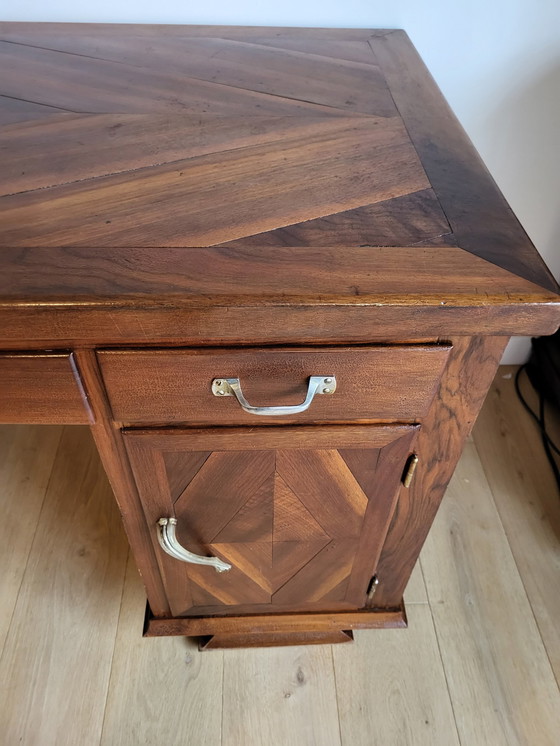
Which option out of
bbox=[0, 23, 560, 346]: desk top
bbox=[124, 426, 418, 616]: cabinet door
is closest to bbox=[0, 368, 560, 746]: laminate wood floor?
bbox=[124, 426, 418, 616]: cabinet door

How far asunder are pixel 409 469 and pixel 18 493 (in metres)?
0.82

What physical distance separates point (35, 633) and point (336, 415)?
0.71 m

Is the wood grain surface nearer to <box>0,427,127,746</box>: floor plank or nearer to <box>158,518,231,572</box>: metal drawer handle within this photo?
<box>158,518,231,572</box>: metal drawer handle

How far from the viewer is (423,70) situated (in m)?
0.77

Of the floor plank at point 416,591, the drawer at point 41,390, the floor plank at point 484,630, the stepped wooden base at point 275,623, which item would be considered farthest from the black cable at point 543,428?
the drawer at point 41,390

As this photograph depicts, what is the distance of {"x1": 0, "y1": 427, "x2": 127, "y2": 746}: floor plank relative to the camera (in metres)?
0.88

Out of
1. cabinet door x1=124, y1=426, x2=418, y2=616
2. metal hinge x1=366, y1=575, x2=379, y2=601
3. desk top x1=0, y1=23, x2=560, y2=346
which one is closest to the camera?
desk top x1=0, y1=23, x2=560, y2=346

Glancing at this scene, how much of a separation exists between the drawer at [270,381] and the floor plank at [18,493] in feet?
2.05

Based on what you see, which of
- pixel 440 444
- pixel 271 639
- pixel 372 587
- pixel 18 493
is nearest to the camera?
pixel 440 444

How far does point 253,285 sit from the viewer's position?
0.47 m

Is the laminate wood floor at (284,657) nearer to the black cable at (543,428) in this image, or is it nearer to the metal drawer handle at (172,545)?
the black cable at (543,428)

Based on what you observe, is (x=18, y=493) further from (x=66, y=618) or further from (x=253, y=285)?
(x=253, y=285)

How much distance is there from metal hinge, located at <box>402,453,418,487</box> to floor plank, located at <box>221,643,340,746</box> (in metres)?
0.45

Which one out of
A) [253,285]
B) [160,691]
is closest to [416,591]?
[160,691]
